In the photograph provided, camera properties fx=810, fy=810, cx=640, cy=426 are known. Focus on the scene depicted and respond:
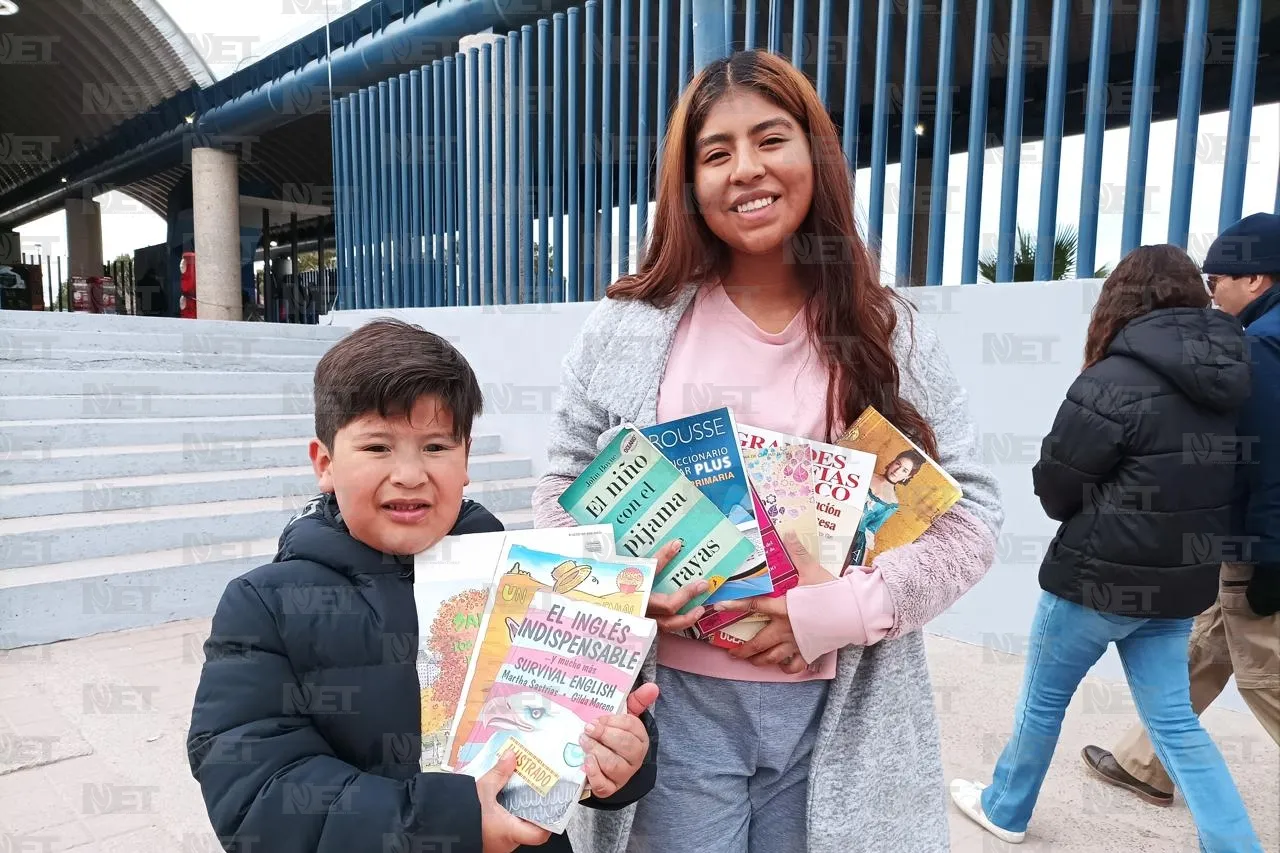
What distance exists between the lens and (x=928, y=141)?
8.87 meters

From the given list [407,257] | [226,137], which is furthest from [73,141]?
[407,257]

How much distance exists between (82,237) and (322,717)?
853 inches

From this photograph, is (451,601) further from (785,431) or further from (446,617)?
(785,431)

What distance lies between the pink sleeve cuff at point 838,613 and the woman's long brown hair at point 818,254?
0.77 ft

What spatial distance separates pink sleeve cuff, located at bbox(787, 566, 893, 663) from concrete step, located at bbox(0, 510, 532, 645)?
10.8 feet

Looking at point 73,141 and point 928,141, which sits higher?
point 73,141

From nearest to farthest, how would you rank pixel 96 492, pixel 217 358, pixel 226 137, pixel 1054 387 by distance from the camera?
pixel 1054 387, pixel 96 492, pixel 217 358, pixel 226 137

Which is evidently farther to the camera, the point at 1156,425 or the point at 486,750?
the point at 1156,425

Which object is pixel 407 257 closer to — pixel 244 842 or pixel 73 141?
pixel 244 842

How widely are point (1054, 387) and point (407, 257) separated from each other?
571 cm

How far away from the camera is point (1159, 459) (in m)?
1.96

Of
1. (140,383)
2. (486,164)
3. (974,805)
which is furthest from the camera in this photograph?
(486,164)

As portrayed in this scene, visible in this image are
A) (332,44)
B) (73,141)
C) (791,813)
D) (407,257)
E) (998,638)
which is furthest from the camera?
(73,141)

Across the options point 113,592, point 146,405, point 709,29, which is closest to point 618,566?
point 113,592
